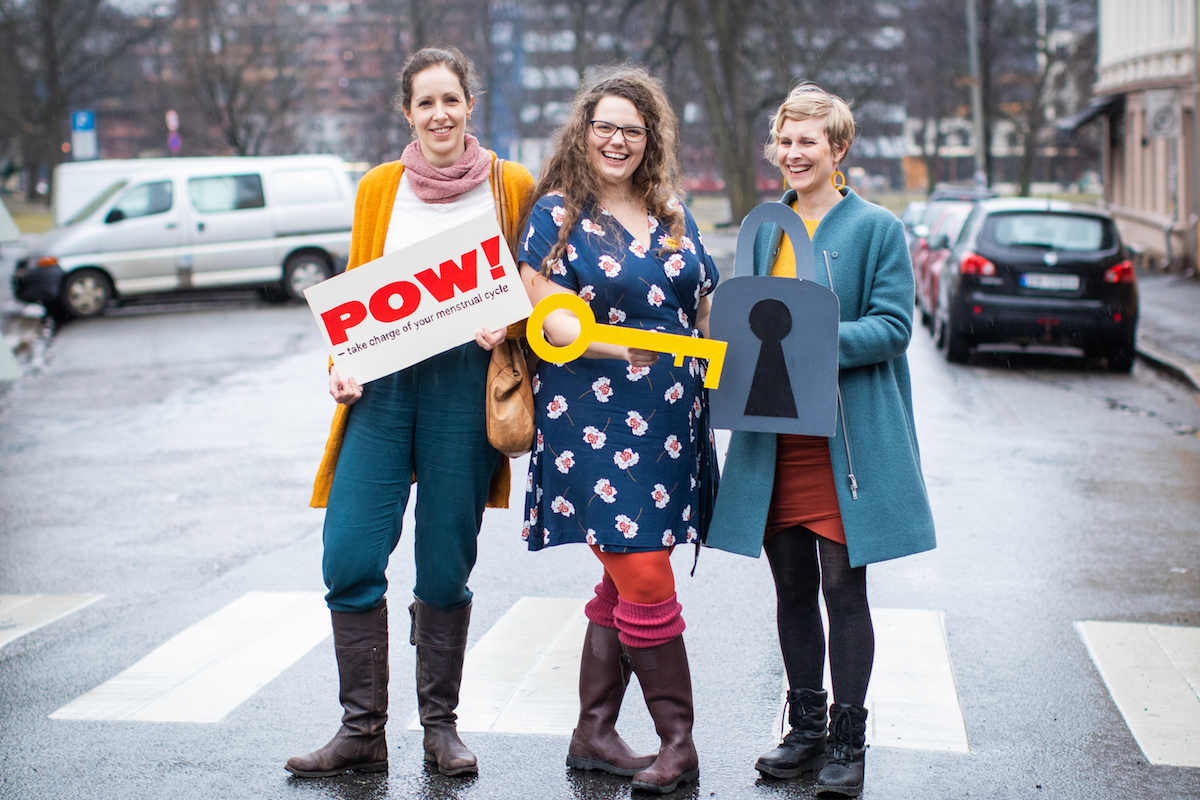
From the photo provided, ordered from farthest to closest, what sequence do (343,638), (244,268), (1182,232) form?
1. (1182,232)
2. (244,268)
3. (343,638)

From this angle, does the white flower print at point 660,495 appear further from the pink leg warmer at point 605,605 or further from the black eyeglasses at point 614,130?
the black eyeglasses at point 614,130

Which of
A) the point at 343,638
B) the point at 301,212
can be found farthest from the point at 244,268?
the point at 343,638

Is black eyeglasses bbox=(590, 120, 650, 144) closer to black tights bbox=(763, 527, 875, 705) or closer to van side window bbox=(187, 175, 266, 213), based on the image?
black tights bbox=(763, 527, 875, 705)

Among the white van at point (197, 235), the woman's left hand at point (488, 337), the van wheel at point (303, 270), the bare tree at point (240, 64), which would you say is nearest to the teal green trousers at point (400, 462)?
the woman's left hand at point (488, 337)

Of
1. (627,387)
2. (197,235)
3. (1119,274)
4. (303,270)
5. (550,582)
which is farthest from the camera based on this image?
(303,270)

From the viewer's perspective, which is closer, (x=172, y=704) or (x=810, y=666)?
(x=810, y=666)

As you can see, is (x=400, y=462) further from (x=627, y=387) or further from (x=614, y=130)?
(x=614, y=130)

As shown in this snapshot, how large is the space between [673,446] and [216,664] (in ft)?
7.32

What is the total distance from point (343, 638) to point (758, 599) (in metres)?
2.38

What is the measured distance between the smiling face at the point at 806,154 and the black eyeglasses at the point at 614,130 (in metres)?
0.40

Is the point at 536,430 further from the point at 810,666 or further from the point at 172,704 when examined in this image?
the point at 172,704

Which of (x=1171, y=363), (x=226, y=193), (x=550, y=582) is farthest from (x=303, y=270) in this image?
(x=550, y=582)

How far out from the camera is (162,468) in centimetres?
884

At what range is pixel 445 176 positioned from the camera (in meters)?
3.73
